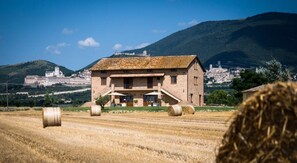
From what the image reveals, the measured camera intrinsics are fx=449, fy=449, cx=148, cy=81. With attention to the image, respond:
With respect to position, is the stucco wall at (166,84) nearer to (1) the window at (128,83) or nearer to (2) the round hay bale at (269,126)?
(1) the window at (128,83)

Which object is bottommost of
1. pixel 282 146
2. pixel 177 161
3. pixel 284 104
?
pixel 177 161

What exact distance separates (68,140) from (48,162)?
5475 millimetres

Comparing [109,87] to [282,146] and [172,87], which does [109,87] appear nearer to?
[172,87]

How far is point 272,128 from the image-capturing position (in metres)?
6.18

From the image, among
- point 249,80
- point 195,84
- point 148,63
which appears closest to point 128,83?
point 148,63

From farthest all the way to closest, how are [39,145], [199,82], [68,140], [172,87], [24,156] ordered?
[199,82], [172,87], [68,140], [39,145], [24,156]

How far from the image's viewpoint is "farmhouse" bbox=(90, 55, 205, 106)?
6700 centimetres

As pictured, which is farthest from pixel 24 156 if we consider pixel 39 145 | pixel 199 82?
pixel 199 82

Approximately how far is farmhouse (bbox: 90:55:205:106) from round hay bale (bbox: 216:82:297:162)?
59503 millimetres

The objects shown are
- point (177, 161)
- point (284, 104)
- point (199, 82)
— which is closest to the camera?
point (284, 104)

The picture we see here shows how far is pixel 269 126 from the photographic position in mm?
6219

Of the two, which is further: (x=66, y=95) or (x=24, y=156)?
(x=66, y=95)

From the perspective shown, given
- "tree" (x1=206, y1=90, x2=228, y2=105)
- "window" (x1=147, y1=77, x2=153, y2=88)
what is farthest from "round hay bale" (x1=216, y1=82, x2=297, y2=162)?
"tree" (x1=206, y1=90, x2=228, y2=105)

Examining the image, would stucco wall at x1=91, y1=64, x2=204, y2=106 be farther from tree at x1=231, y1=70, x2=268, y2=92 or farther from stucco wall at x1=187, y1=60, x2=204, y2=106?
tree at x1=231, y1=70, x2=268, y2=92
